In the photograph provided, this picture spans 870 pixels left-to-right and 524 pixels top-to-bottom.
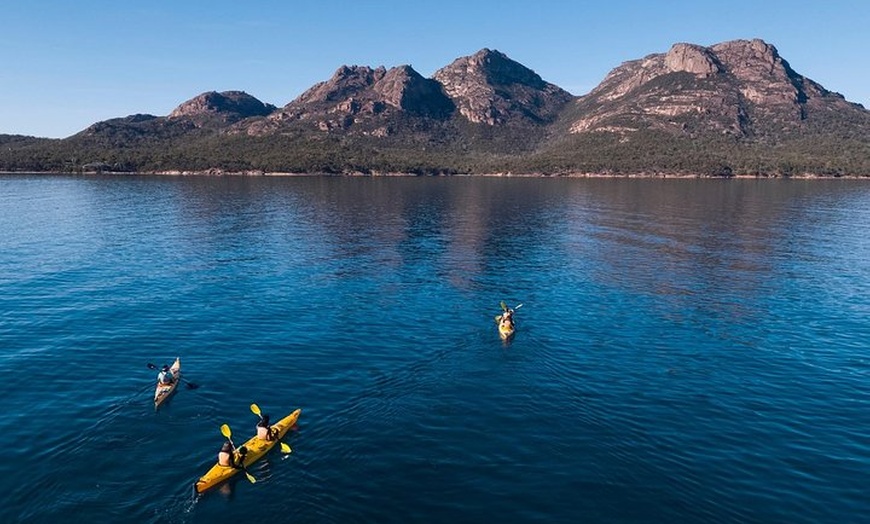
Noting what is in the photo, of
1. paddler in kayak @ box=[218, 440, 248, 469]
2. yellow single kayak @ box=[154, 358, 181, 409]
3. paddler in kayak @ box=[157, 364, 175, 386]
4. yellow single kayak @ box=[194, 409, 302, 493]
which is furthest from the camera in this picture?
paddler in kayak @ box=[157, 364, 175, 386]

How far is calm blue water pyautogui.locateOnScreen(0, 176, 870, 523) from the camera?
2773 centimetres

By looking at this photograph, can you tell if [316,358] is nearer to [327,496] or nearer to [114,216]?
[327,496]

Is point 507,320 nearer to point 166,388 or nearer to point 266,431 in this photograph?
point 266,431

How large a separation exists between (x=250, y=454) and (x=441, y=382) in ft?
51.2

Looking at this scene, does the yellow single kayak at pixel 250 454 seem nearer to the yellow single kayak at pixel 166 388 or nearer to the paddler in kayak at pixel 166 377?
the yellow single kayak at pixel 166 388

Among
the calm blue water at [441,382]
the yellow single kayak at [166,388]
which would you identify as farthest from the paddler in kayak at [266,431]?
the yellow single kayak at [166,388]

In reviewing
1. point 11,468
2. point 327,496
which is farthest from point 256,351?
point 327,496

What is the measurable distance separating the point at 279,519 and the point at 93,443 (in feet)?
47.6

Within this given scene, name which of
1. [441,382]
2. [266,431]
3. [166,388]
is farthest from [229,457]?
[441,382]

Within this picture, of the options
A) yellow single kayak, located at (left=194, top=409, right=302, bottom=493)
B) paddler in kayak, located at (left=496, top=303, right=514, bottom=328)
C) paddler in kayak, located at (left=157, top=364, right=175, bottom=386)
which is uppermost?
paddler in kayak, located at (left=496, top=303, right=514, bottom=328)

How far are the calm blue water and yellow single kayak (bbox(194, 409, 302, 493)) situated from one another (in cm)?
74

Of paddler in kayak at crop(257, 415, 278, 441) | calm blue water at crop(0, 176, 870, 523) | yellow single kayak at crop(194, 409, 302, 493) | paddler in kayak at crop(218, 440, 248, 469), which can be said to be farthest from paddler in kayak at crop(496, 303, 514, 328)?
paddler in kayak at crop(218, 440, 248, 469)

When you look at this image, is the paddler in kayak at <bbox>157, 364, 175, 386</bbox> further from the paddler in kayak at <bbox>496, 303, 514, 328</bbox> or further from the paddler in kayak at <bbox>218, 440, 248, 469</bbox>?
the paddler in kayak at <bbox>496, 303, 514, 328</bbox>

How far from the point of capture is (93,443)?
1268 inches
